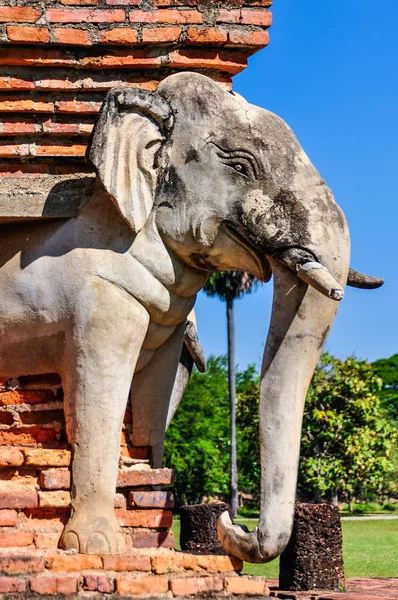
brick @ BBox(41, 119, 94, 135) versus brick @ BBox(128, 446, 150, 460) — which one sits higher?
brick @ BBox(41, 119, 94, 135)

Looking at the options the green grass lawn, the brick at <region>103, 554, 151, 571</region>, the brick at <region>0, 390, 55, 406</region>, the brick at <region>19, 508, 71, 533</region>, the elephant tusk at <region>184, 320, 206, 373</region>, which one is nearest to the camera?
the brick at <region>103, 554, 151, 571</region>

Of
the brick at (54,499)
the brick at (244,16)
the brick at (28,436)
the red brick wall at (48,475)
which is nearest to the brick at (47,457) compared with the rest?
the red brick wall at (48,475)

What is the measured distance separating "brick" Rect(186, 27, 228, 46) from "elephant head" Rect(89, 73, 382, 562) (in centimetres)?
45

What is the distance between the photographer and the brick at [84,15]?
673 cm

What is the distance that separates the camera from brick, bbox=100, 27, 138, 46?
6738mm

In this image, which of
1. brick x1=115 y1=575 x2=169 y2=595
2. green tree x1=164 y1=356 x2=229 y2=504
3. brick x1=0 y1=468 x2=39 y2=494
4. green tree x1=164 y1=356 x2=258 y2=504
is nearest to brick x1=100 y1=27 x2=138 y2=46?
brick x1=0 y1=468 x2=39 y2=494

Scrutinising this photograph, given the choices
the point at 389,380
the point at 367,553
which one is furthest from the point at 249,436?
the point at 389,380

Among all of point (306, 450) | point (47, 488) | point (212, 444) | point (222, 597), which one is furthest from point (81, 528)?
point (212, 444)

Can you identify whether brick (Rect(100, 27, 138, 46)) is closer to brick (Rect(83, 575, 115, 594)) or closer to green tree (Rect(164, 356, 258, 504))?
brick (Rect(83, 575, 115, 594))

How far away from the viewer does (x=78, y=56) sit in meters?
6.78

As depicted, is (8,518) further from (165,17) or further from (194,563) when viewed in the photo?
(165,17)

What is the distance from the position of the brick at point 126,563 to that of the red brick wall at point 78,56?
2150 millimetres

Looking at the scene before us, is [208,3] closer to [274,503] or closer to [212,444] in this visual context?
[274,503]

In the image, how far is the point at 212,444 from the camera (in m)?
43.4
